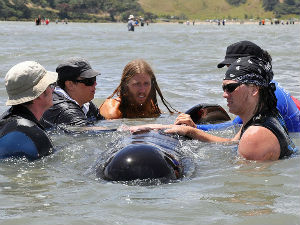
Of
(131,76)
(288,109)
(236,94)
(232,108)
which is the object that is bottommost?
(288,109)

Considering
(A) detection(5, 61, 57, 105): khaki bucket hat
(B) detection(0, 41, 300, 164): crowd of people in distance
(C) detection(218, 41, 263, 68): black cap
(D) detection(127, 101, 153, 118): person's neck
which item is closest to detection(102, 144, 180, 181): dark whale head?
(B) detection(0, 41, 300, 164): crowd of people in distance

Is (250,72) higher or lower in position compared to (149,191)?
higher

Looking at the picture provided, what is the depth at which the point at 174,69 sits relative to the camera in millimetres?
19766

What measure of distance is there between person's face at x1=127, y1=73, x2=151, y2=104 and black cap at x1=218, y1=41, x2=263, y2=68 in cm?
234

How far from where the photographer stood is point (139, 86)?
8.62 metres

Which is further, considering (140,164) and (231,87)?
(231,87)

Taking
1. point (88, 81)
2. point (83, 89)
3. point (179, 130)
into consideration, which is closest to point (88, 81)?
point (88, 81)

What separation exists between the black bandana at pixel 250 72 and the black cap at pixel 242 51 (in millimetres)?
464

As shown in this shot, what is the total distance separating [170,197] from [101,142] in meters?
2.54

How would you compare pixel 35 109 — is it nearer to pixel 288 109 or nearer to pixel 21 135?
pixel 21 135

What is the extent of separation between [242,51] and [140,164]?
2.05m

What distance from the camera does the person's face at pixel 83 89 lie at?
773cm

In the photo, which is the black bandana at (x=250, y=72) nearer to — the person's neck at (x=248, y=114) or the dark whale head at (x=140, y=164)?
the person's neck at (x=248, y=114)

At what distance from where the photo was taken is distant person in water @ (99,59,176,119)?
28.2ft
